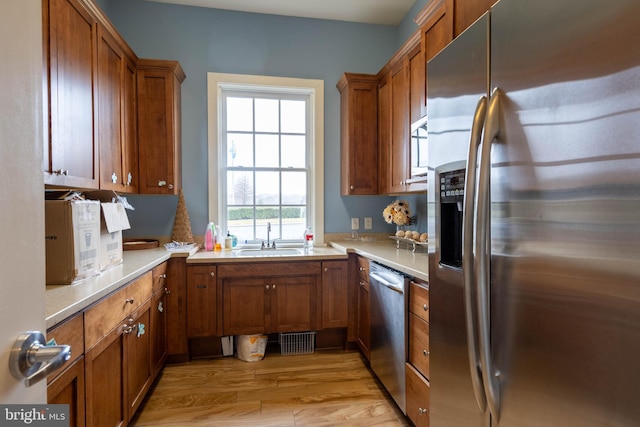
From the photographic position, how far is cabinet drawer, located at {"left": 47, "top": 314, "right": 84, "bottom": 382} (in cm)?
105

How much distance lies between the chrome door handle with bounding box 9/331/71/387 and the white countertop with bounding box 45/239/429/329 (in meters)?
0.58

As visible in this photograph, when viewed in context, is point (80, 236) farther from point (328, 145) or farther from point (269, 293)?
point (328, 145)

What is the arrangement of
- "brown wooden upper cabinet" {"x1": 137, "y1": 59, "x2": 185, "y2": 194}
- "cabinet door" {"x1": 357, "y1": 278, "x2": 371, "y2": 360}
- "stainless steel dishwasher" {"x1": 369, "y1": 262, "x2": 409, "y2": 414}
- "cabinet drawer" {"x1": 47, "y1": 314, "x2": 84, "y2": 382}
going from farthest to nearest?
"brown wooden upper cabinet" {"x1": 137, "y1": 59, "x2": 185, "y2": 194}
"cabinet door" {"x1": 357, "y1": 278, "x2": 371, "y2": 360}
"stainless steel dishwasher" {"x1": 369, "y1": 262, "x2": 409, "y2": 414}
"cabinet drawer" {"x1": 47, "y1": 314, "x2": 84, "y2": 382}

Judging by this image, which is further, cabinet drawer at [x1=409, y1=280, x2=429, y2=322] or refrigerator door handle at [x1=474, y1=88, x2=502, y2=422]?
cabinet drawer at [x1=409, y1=280, x2=429, y2=322]

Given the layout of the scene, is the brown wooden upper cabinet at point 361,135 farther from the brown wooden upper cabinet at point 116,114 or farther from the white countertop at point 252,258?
the brown wooden upper cabinet at point 116,114

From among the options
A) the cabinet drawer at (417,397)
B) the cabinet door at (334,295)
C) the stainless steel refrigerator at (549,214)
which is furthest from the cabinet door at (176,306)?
the stainless steel refrigerator at (549,214)

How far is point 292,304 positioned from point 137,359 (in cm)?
112

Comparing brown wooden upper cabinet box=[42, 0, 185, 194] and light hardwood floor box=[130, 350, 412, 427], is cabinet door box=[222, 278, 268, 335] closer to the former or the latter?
light hardwood floor box=[130, 350, 412, 427]

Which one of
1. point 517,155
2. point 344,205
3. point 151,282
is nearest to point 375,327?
point 344,205

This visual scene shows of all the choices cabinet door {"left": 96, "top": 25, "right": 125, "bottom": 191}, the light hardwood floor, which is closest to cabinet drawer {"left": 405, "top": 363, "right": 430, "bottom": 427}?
the light hardwood floor

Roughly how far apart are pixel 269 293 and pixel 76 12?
214 cm

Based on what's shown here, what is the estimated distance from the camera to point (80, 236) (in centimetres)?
145

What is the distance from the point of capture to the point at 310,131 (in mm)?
3141

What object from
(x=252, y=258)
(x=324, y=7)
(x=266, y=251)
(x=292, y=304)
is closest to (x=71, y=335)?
(x=252, y=258)
